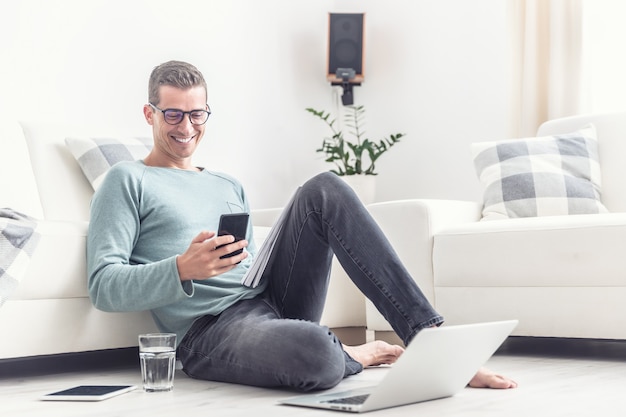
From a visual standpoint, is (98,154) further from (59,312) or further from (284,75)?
(284,75)

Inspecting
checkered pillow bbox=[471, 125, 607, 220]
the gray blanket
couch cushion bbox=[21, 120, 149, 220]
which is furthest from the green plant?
the gray blanket

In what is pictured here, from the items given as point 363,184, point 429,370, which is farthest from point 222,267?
point 363,184

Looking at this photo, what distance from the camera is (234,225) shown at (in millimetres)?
1766

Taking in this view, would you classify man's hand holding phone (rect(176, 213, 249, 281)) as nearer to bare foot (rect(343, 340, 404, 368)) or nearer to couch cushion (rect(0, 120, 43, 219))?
bare foot (rect(343, 340, 404, 368))

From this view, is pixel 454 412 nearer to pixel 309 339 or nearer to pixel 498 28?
pixel 309 339

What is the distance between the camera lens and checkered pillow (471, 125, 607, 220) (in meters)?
2.89

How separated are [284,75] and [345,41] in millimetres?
355

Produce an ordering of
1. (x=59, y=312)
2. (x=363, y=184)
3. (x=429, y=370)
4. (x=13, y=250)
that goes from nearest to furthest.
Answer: (x=429, y=370) → (x=13, y=250) → (x=59, y=312) → (x=363, y=184)

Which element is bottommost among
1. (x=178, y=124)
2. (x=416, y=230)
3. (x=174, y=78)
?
(x=416, y=230)

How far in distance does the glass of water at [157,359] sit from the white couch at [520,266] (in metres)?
1.07

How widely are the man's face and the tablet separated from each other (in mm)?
584

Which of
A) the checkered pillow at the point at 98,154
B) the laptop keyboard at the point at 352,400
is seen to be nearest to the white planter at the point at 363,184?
the checkered pillow at the point at 98,154

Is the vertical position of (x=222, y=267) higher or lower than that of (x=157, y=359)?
higher

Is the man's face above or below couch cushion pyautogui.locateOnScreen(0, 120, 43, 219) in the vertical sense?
above
